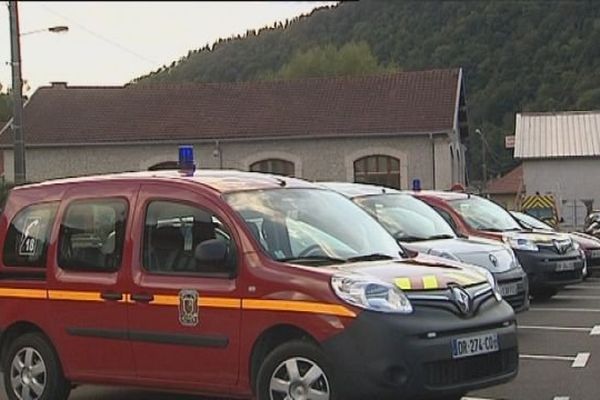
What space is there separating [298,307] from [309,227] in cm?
90

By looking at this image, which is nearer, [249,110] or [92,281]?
[92,281]

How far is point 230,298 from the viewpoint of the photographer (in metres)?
7.27

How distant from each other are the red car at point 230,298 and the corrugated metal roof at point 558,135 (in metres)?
45.2

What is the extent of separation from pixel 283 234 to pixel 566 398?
2.72 meters

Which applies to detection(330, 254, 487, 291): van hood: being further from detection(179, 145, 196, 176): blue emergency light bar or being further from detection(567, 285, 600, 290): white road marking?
detection(567, 285, 600, 290): white road marking

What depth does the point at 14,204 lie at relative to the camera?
28.9ft

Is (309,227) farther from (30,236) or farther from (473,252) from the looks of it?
(473,252)

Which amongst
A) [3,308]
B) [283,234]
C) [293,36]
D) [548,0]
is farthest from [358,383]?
[548,0]

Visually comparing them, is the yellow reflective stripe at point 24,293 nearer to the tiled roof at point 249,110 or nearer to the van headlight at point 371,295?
the van headlight at point 371,295

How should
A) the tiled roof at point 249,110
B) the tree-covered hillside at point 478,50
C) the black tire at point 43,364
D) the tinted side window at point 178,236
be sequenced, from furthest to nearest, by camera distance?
the tiled roof at point 249,110 → the tree-covered hillside at point 478,50 → the black tire at point 43,364 → the tinted side window at point 178,236

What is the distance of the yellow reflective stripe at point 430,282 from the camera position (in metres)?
7.00

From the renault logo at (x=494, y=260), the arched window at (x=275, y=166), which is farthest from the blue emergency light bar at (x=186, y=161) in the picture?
the arched window at (x=275, y=166)

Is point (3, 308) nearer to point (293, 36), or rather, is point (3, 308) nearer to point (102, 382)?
point (102, 382)

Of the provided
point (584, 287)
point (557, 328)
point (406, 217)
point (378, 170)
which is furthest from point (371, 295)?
point (378, 170)
